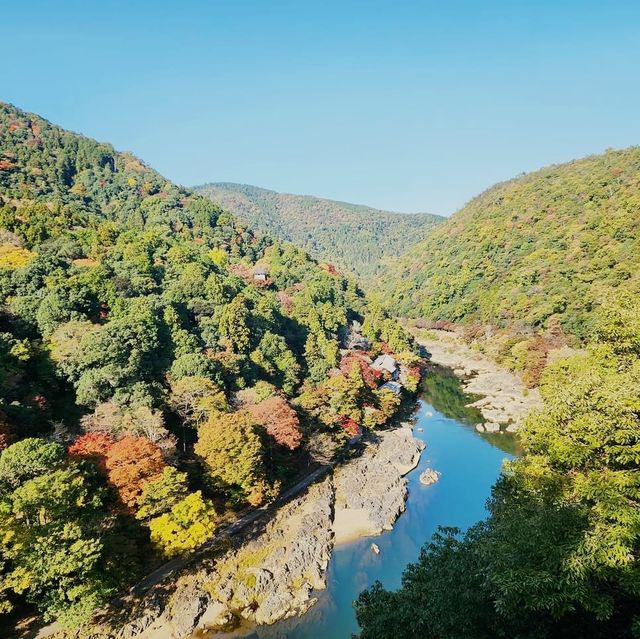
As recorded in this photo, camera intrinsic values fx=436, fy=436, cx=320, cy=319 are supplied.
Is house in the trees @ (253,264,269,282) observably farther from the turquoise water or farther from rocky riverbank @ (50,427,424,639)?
rocky riverbank @ (50,427,424,639)

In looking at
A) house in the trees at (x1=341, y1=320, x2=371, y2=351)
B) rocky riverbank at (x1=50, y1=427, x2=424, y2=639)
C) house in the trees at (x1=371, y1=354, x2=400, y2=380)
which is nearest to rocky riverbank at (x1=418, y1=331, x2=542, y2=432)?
house in the trees at (x1=371, y1=354, x2=400, y2=380)

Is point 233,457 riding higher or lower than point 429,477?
higher

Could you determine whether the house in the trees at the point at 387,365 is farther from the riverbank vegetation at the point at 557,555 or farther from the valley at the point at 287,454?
the riverbank vegetation at the point at 557,555

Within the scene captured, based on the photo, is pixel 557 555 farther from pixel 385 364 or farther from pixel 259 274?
pixel 259 274

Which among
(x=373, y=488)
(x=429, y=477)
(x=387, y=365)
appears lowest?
(x=429, y=477)

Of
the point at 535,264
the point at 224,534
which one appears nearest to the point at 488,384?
the point at 535,264
